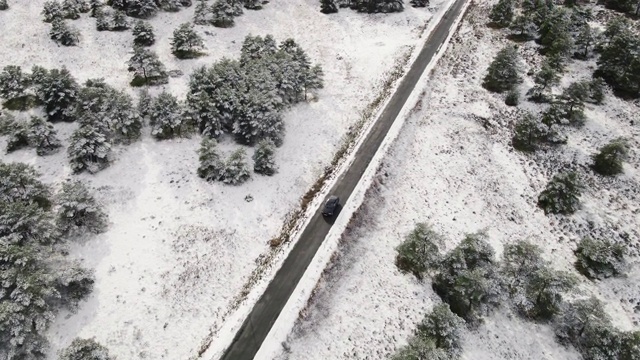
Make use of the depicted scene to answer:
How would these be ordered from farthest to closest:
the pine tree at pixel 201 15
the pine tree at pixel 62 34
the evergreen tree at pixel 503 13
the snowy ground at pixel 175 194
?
the evergreen tree at pixel 503 13 → the pine tree at pixel 201 15 → the pine tree at pixel 62 34 → the snowy ground at pixel 175 194

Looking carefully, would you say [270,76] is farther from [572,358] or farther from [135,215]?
[572,358]

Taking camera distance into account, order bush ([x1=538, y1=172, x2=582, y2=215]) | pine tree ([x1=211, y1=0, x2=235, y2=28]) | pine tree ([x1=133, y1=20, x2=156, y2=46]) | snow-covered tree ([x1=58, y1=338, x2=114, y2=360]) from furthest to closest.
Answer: pine tree ([x1=211, y1=0, x2=235, y2=28]), pine tree ([x1=133, y1=20, x2=156, y2=46]), bush ([x1=538, y1=172, x2=582, y2=215]), snow-covered tree ([x1=58, y1=338, x2=114, y2=360])

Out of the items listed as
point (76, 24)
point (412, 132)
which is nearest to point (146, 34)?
point (76, 24)

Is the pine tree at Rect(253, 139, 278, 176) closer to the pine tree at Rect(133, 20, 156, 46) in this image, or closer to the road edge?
the road edge

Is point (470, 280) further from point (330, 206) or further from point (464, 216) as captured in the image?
point (330, 206)

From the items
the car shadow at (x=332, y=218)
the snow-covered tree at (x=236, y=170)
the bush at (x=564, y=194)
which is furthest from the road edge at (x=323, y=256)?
the bush at (x=564, y=194)

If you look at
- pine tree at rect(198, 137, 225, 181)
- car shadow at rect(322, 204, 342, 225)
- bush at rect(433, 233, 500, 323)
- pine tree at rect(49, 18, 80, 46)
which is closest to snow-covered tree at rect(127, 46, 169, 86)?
pine tree at rect(49, 18, 80, 46)

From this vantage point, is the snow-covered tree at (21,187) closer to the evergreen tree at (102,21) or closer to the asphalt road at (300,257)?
the asphalt road at (300,257)
